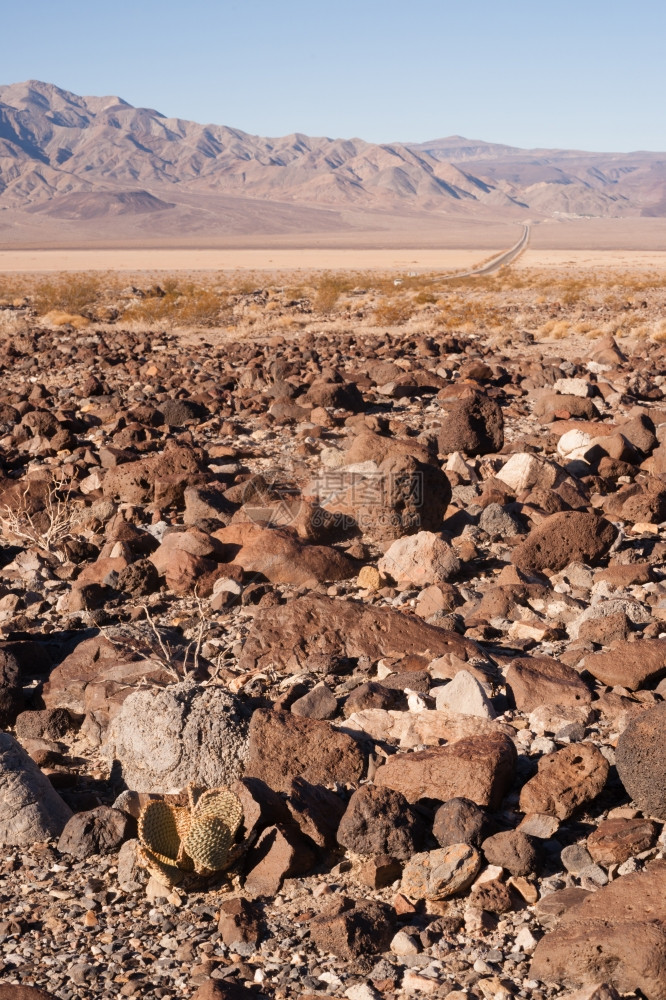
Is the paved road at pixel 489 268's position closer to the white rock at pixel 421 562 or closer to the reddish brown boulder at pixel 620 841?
the white rock at pixel 421 562

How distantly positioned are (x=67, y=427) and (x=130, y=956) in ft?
28.9

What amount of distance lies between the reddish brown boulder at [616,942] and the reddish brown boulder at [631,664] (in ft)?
5.76

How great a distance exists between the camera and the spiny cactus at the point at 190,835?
3793 millimetres

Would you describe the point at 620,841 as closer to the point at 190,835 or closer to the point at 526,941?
the point at 526,941

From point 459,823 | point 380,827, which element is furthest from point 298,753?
point 459,823

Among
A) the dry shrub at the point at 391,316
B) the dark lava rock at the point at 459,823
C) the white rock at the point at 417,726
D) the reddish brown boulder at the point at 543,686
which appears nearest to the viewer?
the dark lava rock at the point at 459,823

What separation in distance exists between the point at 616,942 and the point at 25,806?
2496mm

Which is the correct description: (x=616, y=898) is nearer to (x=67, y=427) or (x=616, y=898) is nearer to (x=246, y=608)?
(x=246, y=608)

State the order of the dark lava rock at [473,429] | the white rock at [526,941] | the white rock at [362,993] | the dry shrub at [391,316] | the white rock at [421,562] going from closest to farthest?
1. the white rock at [362,993]
2. the white rock at [526,941]
3. the white rock at [421,562]
4. the dark lava rock at [473,429]
5. the dry shrub at [391,316]

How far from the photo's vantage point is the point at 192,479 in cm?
899

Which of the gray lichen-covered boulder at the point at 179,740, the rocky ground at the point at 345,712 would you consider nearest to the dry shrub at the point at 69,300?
the rocky ground at the point at 345,712

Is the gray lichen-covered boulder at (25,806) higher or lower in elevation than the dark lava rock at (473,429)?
lower

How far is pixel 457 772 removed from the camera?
420 cm

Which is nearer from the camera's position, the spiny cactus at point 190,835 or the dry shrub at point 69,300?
the spiny cactus at point 190,835
